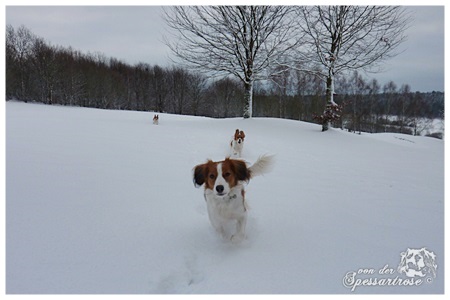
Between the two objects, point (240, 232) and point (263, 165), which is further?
point (263, 165)

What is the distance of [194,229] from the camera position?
2.86 metres

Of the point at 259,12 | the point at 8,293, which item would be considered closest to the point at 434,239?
the point at 8,293

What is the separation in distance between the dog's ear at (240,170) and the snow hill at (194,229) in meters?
0.65

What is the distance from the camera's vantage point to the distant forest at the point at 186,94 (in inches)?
1166

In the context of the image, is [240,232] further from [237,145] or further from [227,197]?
[237,145]

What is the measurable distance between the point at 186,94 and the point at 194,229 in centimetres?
3746

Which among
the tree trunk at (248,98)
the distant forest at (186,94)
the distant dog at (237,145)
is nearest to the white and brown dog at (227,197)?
the distant dog at (237,145)

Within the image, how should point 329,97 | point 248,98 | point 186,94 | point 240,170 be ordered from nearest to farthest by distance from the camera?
point 240,170 → point 329,97 → point 248,98 → point 186,94

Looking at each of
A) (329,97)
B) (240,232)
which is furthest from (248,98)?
(240,232)

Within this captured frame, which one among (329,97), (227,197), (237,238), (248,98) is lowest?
Result: (237,238)

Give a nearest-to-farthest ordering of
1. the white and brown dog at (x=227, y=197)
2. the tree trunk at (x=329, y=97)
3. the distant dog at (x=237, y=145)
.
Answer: the white and brown dog at (x=227, y=197)
the distant dog at (x=237, y=145)
the tree trunk at (x=329, y=97)

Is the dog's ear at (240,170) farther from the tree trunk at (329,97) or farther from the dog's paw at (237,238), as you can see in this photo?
the tree trunk at (329,97)

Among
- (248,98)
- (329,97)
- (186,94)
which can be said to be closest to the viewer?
(329,97)
